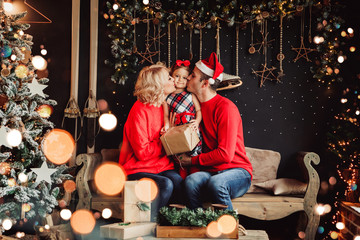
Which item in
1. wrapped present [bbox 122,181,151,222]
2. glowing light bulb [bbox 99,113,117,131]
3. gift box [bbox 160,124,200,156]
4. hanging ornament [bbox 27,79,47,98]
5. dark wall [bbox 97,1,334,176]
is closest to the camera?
wrapped present [bbox 122,181,151,222]

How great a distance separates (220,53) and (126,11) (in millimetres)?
1078

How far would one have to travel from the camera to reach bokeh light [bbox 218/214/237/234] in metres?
2.23

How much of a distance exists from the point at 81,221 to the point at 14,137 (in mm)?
1059

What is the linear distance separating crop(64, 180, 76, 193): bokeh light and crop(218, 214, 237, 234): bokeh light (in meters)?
1.62

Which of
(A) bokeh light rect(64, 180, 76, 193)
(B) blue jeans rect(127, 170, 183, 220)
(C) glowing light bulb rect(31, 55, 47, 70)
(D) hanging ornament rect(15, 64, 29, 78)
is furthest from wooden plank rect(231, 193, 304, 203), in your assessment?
(C) glowing light bulb rect(31, 55, 47, 70)

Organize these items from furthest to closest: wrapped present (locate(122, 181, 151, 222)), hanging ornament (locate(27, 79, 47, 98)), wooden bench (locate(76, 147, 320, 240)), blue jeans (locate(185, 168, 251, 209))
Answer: wooden bench (locate(76, 147, 320, 240))
blue jeans (locate(185, 168, 251, 209))
hanging ornament (locate(27, 79, 47, 98))
wrapped present (locate(122, 181, 151, 222))

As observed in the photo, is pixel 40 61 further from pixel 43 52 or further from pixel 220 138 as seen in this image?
pixel 220 138

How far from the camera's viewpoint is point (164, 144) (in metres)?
3.10

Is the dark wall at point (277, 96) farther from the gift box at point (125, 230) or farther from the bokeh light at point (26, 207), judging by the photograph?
the bokeh light at point (26, 207)

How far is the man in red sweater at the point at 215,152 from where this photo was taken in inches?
118

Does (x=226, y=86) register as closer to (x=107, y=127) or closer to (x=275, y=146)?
(x=275, y=146)

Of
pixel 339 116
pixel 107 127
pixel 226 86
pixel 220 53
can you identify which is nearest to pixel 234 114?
pixel 226 86

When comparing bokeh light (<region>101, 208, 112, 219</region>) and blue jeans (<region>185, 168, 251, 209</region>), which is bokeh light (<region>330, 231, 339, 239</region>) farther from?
bokeh light (<region>101, 208, 112, 219</region>)

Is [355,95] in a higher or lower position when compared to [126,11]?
lower
